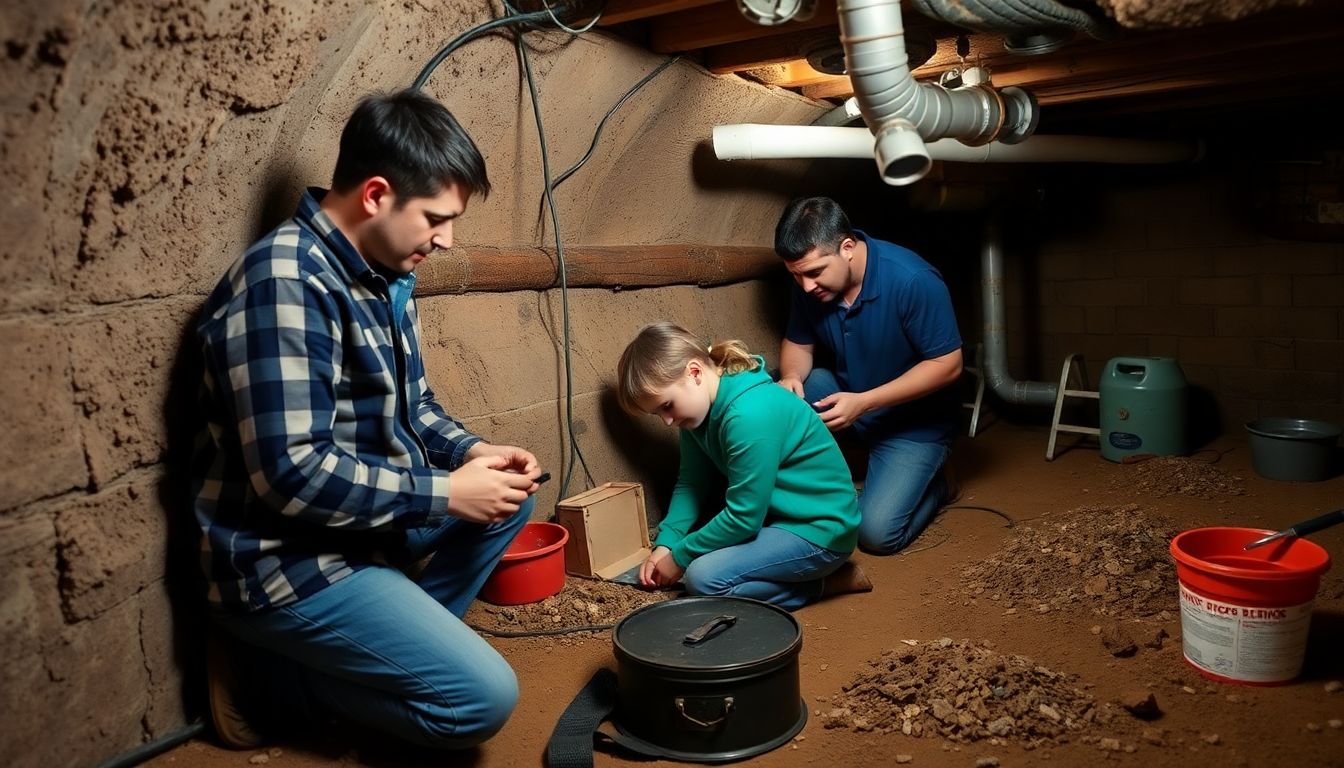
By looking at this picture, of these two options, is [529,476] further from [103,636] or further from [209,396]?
[103,636]

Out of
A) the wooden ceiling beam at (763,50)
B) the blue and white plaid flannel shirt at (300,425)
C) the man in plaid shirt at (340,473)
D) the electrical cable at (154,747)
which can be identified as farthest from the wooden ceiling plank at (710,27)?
the electrical cable at (154,747)

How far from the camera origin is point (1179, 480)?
3.65 metres

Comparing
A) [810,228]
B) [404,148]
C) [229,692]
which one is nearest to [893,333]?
[810,228]

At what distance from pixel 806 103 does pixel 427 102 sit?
219 centimetres

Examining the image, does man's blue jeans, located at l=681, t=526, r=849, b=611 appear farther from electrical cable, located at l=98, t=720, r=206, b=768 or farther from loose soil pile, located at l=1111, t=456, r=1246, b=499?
loose soil pile, located at l=1111, t=456, r=1246, b=499

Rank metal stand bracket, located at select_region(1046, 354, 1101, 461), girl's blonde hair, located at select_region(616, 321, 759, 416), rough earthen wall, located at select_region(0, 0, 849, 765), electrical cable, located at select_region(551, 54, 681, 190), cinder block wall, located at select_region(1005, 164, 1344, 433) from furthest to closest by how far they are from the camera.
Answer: cinder block wall, located at select_region(1005, 164, 1344, 433)
metal stand bracket, located at select_region(1046, 354, 1101, 461)
electrical cable, located at select_region(551, 54, 681, 190)
girl's blonde hair, located at select_region(616, 321, 759, 416)
rough earthen wall, located at select_region(0, 0, 849, 765)

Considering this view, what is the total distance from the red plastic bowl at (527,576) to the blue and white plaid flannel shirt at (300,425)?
644mm

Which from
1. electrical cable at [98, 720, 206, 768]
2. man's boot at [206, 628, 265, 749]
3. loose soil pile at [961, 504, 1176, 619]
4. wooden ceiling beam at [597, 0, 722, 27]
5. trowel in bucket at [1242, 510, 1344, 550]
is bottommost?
loose soil pile at [961, 504, 1176, 619]

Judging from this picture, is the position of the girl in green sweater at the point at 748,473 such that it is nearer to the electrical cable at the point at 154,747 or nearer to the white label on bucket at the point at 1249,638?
the white label on bucket at the point at 1249,638

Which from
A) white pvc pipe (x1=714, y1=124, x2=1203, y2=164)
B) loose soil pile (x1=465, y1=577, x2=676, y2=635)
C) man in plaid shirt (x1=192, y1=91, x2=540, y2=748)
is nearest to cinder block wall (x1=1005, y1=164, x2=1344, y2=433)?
white pvc pipe (x1=714, y1=124, x2=1203, y2=164)

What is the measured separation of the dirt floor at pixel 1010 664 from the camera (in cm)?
189

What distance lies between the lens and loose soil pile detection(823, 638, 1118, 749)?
6.28 ft

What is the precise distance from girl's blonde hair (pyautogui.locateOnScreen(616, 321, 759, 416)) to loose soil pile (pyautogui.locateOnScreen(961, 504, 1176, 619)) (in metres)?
0.96

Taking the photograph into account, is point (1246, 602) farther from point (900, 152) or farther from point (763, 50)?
point (763, 50)
